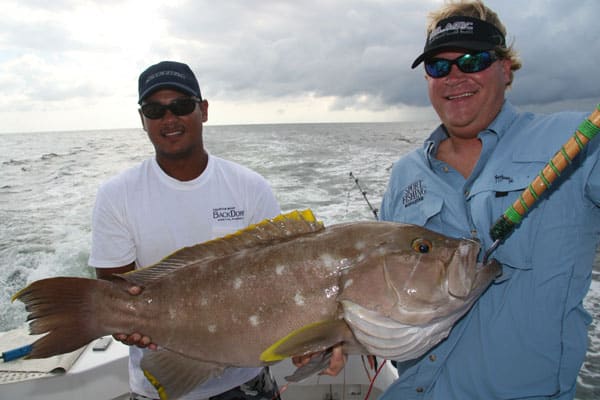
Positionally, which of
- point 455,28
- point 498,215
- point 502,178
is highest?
point 455,28

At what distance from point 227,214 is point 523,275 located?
1735mm

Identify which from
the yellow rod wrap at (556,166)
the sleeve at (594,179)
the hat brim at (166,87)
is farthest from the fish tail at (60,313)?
the sleeve at (594,179)

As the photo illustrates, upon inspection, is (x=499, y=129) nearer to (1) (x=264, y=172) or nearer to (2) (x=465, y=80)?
(2) (x=465, y=80)

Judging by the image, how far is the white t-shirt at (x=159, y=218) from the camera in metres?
2.63

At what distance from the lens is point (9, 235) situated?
404 inches

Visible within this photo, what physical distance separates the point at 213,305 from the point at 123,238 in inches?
35.9

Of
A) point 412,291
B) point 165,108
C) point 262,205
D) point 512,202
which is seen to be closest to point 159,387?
point 262,205

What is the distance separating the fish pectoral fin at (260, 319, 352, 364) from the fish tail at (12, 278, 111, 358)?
3.15ft

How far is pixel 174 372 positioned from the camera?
2.23 meters

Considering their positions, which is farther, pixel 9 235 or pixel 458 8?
pixel 9 235

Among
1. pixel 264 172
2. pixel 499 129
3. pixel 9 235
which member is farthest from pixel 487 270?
pixel 264 172

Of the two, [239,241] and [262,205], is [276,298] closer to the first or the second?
[239,241]

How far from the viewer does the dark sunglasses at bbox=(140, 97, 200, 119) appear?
2781mm

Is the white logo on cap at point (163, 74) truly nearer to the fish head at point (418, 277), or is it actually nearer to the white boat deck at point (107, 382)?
the fish head at point (418, 277)
